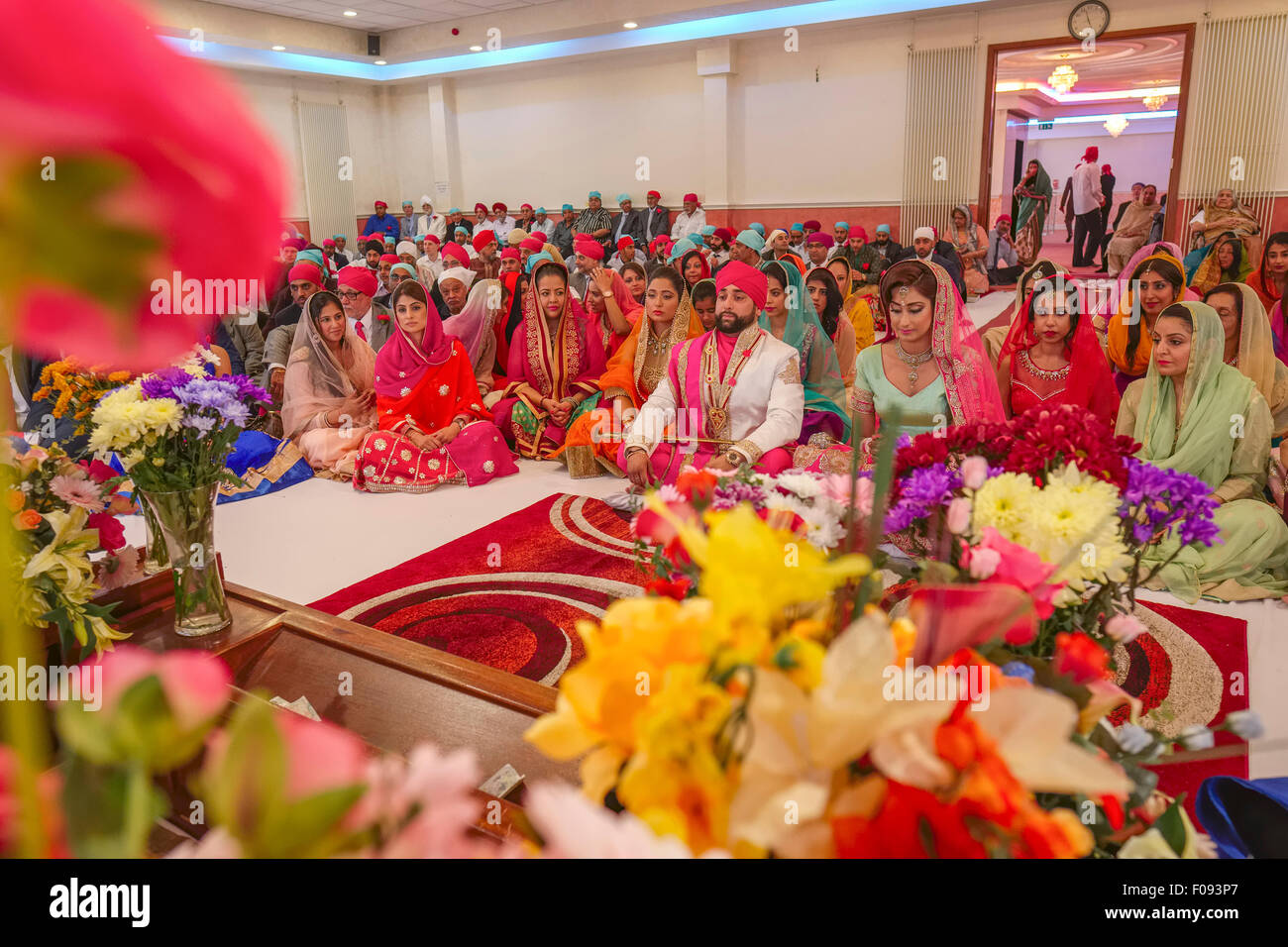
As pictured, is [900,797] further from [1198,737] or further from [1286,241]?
[1286,241]

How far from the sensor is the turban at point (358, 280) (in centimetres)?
542

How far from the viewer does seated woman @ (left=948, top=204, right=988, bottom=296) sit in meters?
9.59

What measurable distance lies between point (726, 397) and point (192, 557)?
230 cm

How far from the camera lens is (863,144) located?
1054cm

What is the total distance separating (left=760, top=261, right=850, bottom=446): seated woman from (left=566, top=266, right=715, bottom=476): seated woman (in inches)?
13.9

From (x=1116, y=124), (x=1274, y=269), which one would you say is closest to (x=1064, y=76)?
(x=1116, y=124)

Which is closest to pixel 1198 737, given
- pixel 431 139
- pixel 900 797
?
pixel 900 797

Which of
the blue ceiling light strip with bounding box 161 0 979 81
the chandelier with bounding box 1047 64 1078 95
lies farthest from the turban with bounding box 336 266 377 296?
the chandelier with bounding box 1047 64 1078 95

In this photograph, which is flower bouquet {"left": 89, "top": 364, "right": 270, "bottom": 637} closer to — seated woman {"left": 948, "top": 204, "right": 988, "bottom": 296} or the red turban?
the red turban

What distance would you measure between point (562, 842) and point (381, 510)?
3738mm

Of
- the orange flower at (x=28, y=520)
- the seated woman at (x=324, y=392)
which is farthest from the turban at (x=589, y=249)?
the orange flower at (x=28, y=520)

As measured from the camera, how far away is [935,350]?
10.3 ft

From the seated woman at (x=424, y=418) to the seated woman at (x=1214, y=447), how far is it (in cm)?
285

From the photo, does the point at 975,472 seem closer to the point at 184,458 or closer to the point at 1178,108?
the point at 184,458
